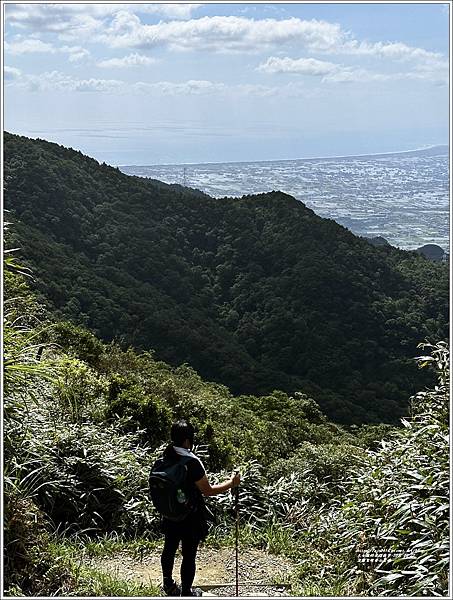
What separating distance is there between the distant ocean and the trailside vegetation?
12543 millimetres

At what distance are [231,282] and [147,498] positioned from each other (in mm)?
25693

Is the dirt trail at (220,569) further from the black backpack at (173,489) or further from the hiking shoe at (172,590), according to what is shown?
the black backpack at (173,489)

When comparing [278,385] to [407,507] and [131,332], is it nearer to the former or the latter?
[131,332]

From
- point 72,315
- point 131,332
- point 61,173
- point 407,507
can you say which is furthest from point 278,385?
point 407,507

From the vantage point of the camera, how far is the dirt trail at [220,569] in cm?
370

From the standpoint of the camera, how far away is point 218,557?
4.27m

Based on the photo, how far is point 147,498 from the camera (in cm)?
468

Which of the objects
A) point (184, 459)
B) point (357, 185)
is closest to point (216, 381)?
point (357, 185)

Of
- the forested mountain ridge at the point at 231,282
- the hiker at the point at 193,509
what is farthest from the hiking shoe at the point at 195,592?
the forested mountain ridge at the point at 231,282

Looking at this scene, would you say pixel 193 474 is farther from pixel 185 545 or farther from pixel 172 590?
pixel 172 590

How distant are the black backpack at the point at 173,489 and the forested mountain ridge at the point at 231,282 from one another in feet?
51.8

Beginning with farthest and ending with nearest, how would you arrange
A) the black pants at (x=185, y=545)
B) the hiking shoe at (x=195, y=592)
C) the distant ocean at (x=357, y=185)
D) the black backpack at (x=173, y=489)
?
the distant ocean at (x=357, y=185) < the hiking shoe at (x=195, y=592) < the black pants at (x=185, y=545) < the black backpack at (x=173, y=489)

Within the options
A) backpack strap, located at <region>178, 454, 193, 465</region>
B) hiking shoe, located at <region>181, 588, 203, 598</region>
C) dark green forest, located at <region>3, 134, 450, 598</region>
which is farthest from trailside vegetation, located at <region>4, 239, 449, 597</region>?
backpack strap, located at <region>178, 454, 193, 465</region>

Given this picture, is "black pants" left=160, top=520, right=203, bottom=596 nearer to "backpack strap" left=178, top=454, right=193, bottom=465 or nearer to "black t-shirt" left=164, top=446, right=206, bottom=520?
"black t-shirt" left=164, top=446, right=206, bottom=520
